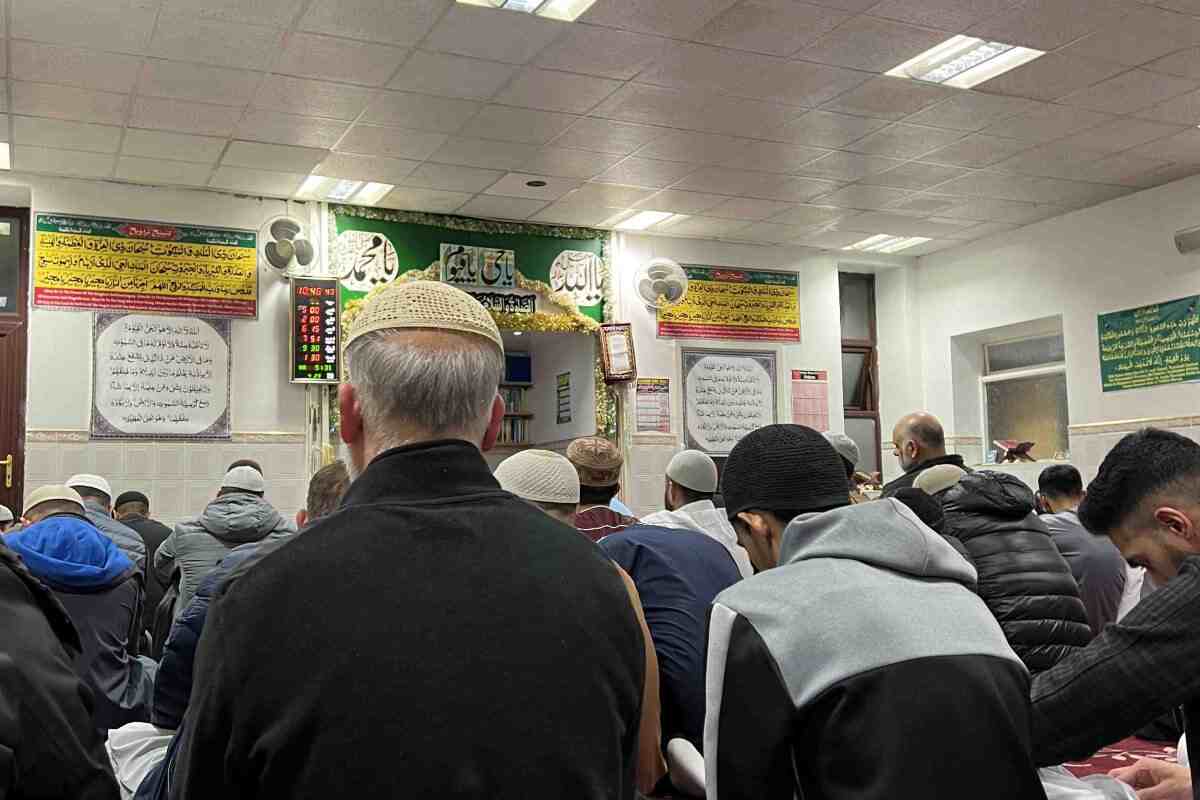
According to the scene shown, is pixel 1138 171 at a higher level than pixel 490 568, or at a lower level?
higher

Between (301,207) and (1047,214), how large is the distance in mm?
6154

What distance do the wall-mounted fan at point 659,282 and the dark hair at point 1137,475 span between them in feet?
25.6

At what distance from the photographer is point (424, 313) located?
4.55ft

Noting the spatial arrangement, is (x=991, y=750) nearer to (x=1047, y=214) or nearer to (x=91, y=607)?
(x=91, y=607)

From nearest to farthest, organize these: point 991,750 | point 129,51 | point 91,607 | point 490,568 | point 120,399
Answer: point 490,568
point 991,750
point 91,607
point 129,51
point 120,399

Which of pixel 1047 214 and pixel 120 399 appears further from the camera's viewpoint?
pixel 1047 214

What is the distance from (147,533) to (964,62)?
5219mm

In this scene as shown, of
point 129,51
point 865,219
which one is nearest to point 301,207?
point 129,51

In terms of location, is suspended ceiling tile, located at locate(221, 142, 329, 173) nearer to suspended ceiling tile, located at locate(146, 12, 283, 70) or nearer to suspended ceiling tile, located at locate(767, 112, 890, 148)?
suspended ceiling tile, located at locate(146, 12, 283, 70)

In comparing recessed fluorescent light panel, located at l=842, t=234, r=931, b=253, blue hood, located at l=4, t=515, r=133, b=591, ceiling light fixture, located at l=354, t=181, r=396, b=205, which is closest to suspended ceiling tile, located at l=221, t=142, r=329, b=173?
ceiling light fixture, located at l=354, t=181, r=396, b=205

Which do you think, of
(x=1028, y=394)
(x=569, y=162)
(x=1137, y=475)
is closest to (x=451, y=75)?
(x=569, y=162)

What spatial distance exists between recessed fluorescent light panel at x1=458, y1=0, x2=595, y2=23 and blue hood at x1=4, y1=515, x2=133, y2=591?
3.02 metres

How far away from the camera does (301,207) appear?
8.67m

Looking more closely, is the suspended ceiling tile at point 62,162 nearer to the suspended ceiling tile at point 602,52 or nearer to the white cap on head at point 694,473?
the suspended ceiling tile at point 602,52
